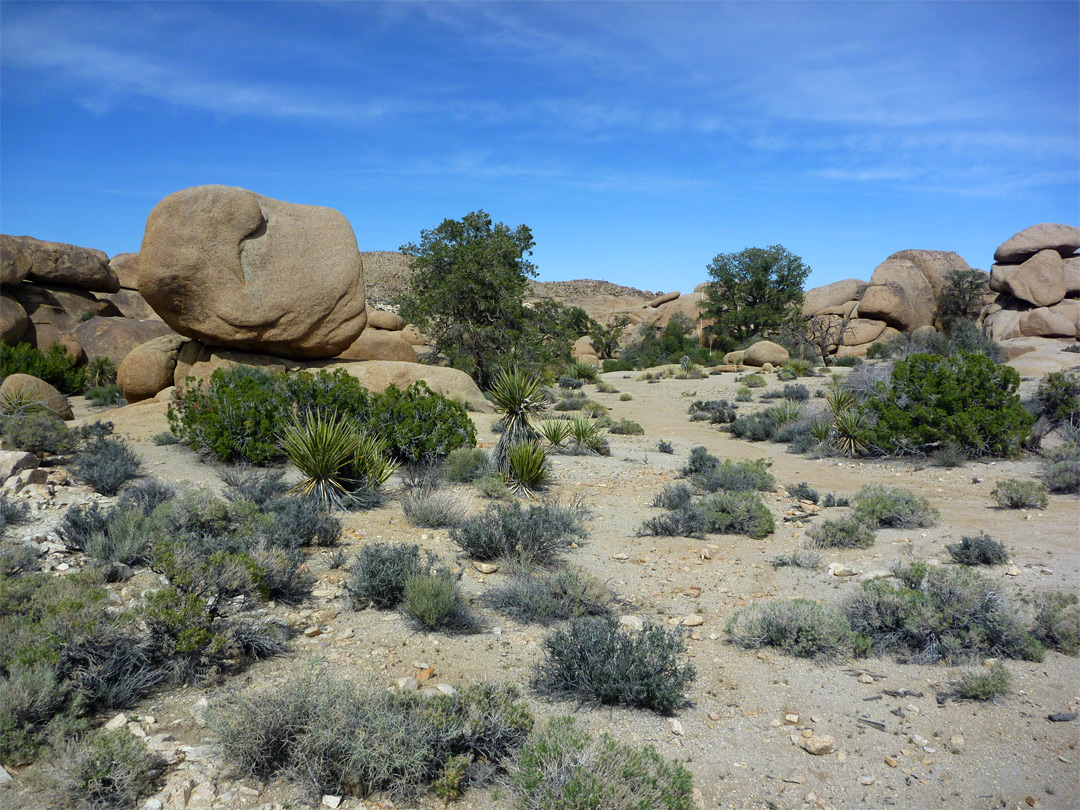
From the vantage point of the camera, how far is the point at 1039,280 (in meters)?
35.2

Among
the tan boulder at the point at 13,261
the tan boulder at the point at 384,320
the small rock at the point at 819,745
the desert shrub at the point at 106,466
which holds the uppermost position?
the tan boulder at the point at 13,261

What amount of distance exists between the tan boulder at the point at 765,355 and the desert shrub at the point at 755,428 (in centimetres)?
1477

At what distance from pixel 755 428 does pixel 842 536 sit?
8838mm

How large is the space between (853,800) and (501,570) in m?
3.89

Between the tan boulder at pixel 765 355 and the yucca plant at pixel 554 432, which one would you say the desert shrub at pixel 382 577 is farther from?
the tan boulder at pixel 765 355

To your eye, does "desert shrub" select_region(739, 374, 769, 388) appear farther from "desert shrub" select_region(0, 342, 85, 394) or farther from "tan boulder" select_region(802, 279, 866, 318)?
"desert shrub" select_region(0, 342, 85, 394)

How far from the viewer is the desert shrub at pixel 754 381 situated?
24841 millimetres

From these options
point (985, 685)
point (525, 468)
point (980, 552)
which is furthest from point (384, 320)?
point (985, 685)

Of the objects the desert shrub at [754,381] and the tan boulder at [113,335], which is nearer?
the tan boulder at [113,335]

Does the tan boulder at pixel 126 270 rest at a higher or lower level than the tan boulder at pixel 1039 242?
lower

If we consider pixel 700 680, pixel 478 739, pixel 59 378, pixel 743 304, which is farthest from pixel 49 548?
pixel 743 304

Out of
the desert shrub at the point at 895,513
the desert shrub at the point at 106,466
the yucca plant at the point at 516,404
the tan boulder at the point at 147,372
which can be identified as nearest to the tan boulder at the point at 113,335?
the tan boulder at the point at 147,372

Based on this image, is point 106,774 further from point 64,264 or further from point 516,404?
point 64,264

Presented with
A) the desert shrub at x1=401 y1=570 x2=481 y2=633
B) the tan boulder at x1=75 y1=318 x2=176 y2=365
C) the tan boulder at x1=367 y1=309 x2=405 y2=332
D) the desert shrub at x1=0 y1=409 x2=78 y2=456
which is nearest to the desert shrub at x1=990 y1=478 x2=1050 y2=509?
the desert shrub at x1=401 y1=570 x2=481 y2=633
